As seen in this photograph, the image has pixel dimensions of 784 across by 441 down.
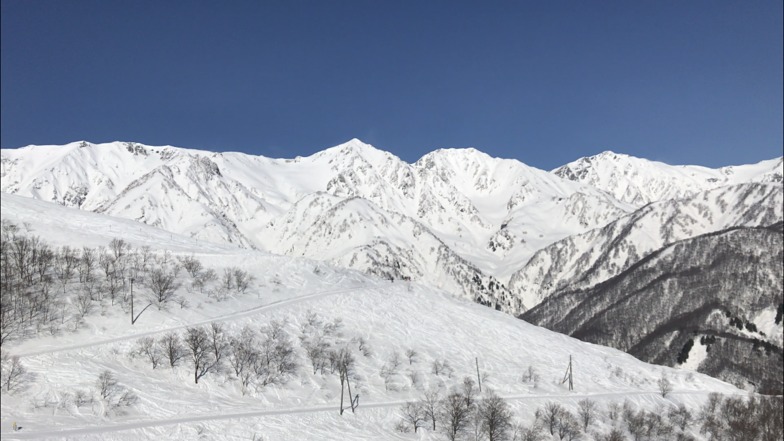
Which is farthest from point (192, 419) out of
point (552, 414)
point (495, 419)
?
point (552, 414)

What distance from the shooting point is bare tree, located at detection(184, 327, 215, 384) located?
333ft

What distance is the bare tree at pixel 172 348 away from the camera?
333 ft

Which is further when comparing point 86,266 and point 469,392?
point 86,266

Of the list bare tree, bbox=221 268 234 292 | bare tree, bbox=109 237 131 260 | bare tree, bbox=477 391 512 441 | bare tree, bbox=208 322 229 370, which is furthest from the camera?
bare tree, bbox=109 237 131 260

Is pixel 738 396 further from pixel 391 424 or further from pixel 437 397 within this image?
pixel 391 424

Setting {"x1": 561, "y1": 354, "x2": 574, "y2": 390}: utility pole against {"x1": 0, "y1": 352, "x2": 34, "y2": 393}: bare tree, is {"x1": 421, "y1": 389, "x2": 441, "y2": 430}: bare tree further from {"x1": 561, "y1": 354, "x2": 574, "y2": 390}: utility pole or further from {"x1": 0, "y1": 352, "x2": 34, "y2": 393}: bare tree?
{"x1": 0, "y1": 352, "x2": 34, "y2": 393}: bare tree

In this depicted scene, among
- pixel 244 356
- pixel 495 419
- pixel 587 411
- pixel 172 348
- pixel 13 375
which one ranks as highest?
pixel 172 348

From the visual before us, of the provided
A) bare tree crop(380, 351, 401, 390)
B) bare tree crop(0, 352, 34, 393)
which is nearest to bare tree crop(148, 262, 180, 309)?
bare tree crop(0, 352, 34, 393)

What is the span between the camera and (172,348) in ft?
336

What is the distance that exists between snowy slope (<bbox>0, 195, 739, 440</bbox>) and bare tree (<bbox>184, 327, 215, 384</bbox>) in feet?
5.04

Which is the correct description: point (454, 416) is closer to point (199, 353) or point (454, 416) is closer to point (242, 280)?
point (199, 353)

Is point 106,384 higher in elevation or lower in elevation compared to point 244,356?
lower

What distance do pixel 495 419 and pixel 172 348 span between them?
56348 millimetres

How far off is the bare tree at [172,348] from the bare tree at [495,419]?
2067 inches
